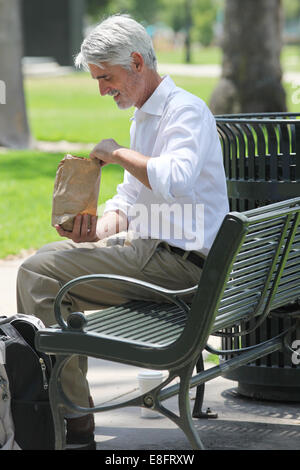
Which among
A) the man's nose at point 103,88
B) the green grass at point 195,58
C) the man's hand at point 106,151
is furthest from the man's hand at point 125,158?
the green grass at point 195,58

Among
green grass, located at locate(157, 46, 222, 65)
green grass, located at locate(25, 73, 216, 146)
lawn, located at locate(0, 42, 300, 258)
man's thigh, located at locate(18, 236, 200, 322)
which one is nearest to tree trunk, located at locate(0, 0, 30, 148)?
lawn, located at locate(0, 42, 300, 258)

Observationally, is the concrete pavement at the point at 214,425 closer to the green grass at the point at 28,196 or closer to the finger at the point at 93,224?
the finger at the point at 93,224

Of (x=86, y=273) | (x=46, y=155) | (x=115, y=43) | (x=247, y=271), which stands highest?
(x=115, y=43)

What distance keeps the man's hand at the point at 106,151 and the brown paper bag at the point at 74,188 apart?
0.21ft

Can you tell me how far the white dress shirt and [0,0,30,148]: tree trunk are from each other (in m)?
11.3

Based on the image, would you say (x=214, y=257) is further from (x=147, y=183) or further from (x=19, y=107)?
(x=19, y=107)

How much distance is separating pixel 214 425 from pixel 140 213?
101cm

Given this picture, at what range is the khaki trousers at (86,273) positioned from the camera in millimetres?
3703

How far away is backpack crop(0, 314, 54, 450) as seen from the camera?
3.55 meters

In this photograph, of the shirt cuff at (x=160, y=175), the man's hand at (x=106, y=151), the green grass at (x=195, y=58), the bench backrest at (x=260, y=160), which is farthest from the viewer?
the green grass at (x=195, y=58)

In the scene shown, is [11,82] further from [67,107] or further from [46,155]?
[67,107]

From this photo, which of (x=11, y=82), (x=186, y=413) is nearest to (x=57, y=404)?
(x=186, y=413)

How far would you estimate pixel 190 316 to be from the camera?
3.15 m
